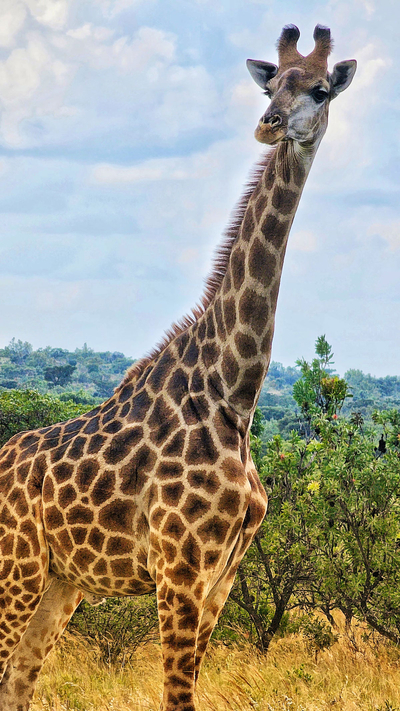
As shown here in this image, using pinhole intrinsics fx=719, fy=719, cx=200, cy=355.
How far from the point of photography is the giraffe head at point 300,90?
4.19m

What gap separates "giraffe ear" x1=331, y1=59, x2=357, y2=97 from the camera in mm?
4496

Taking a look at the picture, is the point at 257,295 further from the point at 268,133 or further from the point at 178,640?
the point at 178,640

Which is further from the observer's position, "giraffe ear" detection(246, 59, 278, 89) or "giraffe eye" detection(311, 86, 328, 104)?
"giraffe ear" detection(246, 59, 278, 89)

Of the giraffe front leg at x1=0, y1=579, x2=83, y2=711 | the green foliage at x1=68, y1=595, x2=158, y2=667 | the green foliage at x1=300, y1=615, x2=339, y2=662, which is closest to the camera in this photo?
the giraffe front leg at x1=0, y1=579, x2=83, y2=711

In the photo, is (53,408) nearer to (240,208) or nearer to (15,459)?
(15,459)

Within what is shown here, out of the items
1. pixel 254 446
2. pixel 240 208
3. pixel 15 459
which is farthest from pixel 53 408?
pixel 240 208

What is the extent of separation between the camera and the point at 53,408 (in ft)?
45.7

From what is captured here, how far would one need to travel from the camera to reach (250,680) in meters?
6.96

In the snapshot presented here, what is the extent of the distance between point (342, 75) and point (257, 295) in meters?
1.49

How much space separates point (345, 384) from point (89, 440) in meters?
4.86

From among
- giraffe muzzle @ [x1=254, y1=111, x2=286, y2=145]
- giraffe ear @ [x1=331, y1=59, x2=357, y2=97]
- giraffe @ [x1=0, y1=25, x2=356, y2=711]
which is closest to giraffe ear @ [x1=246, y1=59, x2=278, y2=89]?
giraffe @ [x1=0, y1=25, x2=356, y2=711]

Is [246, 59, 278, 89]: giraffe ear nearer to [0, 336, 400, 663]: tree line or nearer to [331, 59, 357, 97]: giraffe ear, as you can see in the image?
[331, 59, 357, 97]: giraffe ear

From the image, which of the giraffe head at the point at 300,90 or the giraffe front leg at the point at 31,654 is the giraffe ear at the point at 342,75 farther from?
the giraffe front leg at the point at 31,654

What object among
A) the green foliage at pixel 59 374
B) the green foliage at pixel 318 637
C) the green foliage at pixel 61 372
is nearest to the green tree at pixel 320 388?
the green foliage at pixel 318 637
